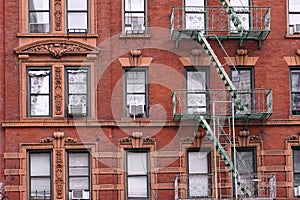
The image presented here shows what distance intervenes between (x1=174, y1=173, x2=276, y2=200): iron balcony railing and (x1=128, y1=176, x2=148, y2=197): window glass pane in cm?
125

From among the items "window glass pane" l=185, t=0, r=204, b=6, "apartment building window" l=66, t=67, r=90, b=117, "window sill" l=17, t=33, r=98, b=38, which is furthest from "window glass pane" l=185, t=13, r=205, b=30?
"apartment building window" l=66, t=67, r=90, b=117

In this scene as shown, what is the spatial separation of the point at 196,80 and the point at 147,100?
2051 millimetres

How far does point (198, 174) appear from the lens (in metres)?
42.2

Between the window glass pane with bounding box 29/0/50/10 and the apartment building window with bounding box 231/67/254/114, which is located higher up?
the window glass pane with bounding box 29/0/50/10

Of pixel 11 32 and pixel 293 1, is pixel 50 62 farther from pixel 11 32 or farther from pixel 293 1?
pixel 293 1

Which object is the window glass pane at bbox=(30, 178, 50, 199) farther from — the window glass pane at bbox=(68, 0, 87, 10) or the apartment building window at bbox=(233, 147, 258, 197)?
the apartment building window at bbox=(233, 147, 258, 197)

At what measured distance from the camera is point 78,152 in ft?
138

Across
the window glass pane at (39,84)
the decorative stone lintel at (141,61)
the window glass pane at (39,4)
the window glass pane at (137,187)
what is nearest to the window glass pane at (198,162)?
the window glass pane at (137,187)

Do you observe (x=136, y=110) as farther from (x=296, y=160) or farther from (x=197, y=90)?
(x=296, y=160)

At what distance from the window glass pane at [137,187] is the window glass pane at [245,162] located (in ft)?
11.8

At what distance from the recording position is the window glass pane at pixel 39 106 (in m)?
42.2

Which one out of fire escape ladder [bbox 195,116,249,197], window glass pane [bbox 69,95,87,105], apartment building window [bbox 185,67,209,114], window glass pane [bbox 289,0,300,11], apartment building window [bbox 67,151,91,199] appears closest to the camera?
fire escape ladder [bbox 195,116,249,197]

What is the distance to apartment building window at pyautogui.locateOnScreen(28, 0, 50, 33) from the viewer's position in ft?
140

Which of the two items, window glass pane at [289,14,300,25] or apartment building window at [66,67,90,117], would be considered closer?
apartment building window at [66,67,90,117]
